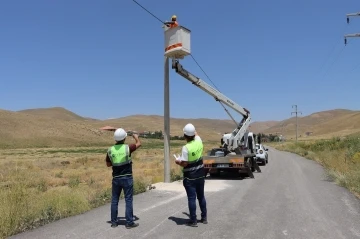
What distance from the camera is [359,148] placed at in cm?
2806

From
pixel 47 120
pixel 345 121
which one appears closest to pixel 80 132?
pixel 47 120

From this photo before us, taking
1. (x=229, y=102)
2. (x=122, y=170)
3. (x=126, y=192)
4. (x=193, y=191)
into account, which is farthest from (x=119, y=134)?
(x=229, y=102)

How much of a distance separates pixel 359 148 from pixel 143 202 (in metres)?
21.8

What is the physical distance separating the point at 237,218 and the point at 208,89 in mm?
11416

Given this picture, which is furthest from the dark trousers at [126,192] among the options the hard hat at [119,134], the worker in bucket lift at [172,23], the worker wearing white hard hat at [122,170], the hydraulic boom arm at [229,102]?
the hydraulic boom arm at [229,102]

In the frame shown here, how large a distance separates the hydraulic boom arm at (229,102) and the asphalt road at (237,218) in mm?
5939

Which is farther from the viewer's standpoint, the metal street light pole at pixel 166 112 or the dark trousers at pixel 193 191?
the metal street light pole at pixel 166 112

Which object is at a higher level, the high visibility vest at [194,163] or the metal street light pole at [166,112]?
the metal street light pole at [166,112]

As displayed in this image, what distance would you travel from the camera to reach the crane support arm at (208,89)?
16927 mm

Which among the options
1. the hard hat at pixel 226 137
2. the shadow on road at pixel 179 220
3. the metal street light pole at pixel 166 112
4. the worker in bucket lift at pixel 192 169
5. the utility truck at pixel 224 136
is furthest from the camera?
the hard hat at pixel 226 137

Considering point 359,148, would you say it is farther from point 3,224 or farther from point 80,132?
point 80,132

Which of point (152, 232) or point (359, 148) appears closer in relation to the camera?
point (152, 232)

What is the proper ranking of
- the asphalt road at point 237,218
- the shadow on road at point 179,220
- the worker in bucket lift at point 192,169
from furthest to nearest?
the shadow on road at point 179,220
the worker in bucket lift at point 192,169
the asphalt road at point 237,218

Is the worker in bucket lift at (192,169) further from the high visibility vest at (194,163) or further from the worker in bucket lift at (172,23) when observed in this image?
the worker in bucket lift at (172,23)
